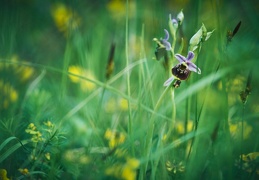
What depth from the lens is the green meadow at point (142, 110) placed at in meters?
1.03

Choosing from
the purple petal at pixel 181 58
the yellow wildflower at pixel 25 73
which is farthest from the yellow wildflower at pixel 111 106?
the purple petal at pixel 181 58

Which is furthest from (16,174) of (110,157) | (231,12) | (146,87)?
(231,12)

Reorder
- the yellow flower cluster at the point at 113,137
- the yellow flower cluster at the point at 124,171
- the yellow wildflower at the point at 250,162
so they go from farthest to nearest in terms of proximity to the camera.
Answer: the yellow flower cluster at the point at 113,137
the yellow wildflower at the point at 250,162
the yellow flower cluster at the point at 124,171

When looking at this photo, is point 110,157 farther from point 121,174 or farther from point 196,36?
point 196,36

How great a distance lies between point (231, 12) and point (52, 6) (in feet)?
3.61

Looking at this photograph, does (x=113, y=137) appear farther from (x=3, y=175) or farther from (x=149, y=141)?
(x=3, y=175)

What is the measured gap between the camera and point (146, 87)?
4.02ft

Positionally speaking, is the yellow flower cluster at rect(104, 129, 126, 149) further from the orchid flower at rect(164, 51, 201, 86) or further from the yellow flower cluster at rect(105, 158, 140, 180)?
the orchid flower at rect(164, 51, 201, 86)

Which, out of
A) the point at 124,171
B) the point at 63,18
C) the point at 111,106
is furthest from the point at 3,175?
the point at 63,18

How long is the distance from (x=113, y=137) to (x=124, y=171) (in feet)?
1.08

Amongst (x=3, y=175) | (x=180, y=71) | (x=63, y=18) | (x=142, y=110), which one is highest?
(x=63, y=18)

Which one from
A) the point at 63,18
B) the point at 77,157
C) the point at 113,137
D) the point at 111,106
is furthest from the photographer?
the point at 63,18

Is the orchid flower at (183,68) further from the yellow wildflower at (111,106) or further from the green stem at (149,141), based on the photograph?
the yellow wildflower at (111,106)

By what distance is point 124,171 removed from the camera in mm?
926
